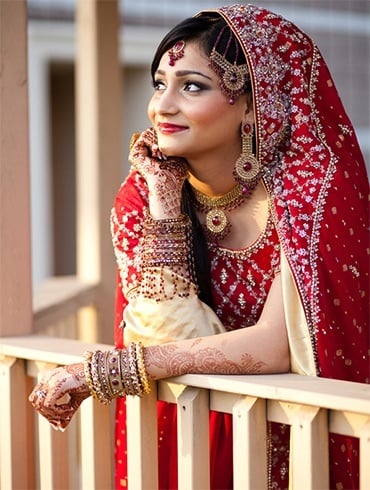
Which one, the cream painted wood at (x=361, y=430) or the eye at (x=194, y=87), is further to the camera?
the eye at (x=194, y=87)

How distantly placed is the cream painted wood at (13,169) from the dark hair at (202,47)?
1.50ft

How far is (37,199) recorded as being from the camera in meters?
9.19

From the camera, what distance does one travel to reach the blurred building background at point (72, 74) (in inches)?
363

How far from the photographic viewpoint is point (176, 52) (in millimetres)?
2736

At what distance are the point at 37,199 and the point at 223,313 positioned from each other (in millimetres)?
6472

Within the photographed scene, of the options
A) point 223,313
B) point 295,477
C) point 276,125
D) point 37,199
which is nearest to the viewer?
point 295,477

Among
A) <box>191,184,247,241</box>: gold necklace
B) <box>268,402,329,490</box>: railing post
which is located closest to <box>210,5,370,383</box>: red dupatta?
<box>191,184,247,241</box>: gold necklace

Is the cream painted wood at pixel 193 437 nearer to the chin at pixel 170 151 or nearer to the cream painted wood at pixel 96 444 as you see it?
the cream painted wood at pixel 96 444

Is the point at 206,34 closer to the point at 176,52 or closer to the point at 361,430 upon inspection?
the point at 176,52

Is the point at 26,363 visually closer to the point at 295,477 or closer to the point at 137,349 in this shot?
the point at 137,349

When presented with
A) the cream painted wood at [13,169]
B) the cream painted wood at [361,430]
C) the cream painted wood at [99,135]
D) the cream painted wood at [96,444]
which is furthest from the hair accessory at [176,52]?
the cream painted wood at [99,135]

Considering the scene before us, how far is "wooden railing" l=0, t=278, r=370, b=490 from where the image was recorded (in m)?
2.25

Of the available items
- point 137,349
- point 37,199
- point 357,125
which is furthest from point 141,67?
point 137,349

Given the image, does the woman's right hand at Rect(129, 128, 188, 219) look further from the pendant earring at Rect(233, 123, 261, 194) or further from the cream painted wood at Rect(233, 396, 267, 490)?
the cream painted wood at Rect(233, 396, 267, 490)
